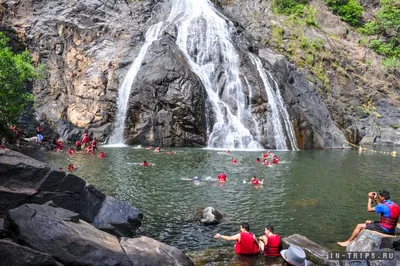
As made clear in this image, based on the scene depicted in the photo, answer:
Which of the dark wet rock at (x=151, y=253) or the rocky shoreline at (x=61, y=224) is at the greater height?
the rocky shoreline at (x=61, y=224)

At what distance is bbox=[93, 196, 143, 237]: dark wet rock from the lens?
10.8 metres

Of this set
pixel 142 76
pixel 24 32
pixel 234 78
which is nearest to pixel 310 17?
pixel 234 78

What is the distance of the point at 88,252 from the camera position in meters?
7.29

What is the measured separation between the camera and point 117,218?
11.4m

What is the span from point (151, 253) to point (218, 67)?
1321 inches

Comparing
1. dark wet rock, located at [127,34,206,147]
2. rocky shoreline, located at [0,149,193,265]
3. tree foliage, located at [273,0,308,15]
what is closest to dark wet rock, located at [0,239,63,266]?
rocky shoreline, located at [0,149,193,265]

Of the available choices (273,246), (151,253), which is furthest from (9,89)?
(273,246)

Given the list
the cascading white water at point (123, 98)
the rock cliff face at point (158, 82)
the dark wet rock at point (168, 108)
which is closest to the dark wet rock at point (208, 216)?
the dark wet rock at point (168, 108)

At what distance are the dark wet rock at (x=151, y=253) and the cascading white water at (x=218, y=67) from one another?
2598 centimetres

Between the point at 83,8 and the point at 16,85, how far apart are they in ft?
73.2

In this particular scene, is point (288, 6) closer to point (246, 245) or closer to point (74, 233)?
point (246, 245)

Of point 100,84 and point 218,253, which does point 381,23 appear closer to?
point 100,84

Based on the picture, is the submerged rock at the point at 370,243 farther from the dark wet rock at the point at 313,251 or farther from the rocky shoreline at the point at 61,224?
the rocky shoreline at the point at 61,224

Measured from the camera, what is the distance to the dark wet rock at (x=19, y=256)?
5906 millimetres
